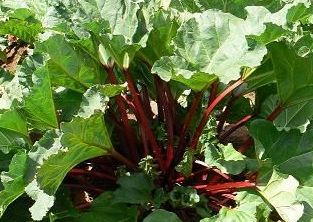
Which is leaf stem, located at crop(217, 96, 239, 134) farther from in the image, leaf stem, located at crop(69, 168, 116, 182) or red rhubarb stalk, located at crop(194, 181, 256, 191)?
leaf stem, located at crop(69, 168, 116, 182)

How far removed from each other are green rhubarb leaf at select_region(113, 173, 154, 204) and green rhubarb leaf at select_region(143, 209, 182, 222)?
7 cm

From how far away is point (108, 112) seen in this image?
2195 millimetres

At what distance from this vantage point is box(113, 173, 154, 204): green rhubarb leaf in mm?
2006

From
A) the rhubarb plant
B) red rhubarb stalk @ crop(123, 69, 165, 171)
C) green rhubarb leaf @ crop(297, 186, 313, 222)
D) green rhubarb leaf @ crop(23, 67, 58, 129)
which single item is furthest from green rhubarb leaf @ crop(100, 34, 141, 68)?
green rhubarb leaf @ crop(297, 186, 313, 222)

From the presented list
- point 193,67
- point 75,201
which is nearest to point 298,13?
point 193,67

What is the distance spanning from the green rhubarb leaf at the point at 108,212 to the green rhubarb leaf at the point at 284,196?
44cm

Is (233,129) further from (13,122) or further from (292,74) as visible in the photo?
(13,122)

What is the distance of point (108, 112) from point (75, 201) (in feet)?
1.08

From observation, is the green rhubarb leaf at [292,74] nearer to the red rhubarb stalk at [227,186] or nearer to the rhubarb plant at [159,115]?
the rhubarb plant at [159,115]

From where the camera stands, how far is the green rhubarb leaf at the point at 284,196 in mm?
1843

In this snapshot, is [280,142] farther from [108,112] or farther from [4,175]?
[4,175]

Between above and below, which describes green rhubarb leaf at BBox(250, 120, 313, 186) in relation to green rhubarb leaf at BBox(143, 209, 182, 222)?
above

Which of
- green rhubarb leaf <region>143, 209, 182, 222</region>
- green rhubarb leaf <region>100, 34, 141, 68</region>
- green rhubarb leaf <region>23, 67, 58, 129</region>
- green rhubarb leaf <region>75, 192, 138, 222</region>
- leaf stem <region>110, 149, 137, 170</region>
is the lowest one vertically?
green rhubarb leaf <region>75, 192, 138, 222</region>

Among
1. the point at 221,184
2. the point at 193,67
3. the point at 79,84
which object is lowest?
the point at 221,184
